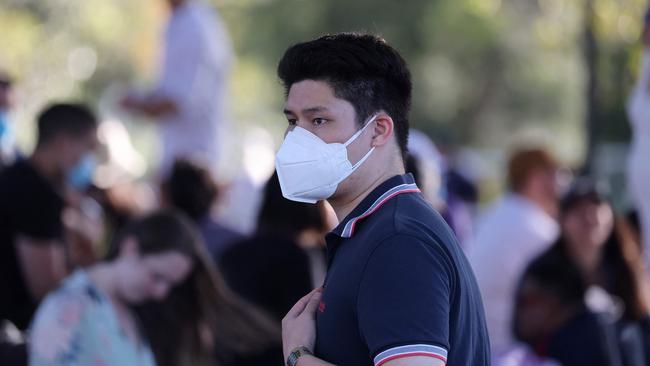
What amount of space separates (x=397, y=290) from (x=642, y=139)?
333cm

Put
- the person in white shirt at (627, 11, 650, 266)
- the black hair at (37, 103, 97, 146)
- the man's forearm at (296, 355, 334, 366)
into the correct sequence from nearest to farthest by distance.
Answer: the man's forearm at (296, 355, 334, 366) → the person in white shirt at (627, 11, 650, 266) → the black hair at (37, 103, 97, 146)

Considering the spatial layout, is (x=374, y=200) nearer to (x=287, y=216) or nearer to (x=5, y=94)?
(x=287, y=216)

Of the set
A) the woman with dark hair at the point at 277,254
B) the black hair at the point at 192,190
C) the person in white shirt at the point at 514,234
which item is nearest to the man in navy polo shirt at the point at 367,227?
the woman with dark hair at the point at 277,254

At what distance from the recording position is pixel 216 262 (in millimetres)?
5949

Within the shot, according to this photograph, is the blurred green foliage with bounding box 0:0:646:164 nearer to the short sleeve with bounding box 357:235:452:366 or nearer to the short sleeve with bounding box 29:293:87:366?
the short sleeve with bounding box 29:293:87:366

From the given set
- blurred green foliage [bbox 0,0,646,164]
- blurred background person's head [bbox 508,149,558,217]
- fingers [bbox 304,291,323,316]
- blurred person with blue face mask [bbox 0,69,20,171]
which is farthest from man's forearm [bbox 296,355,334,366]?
blurred green foliage [bbox 0,0,646,164]

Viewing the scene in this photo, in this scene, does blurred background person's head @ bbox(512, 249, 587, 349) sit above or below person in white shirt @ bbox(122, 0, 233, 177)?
below

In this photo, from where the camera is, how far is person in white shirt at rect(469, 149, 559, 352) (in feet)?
21.1

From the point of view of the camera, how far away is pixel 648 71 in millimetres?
5152

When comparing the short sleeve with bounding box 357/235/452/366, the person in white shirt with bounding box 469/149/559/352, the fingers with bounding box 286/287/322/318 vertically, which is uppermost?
the short sleeve with bounding box 357/235/452/366

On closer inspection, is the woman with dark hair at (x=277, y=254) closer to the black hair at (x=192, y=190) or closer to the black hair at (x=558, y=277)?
the black hair at (x=558, y=277)

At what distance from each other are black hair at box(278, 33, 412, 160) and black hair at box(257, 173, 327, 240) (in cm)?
250

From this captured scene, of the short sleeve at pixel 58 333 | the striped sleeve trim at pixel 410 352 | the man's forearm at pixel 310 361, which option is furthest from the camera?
the short sleeve at pixel 58 333

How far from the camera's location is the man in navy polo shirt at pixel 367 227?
2.28 meters
